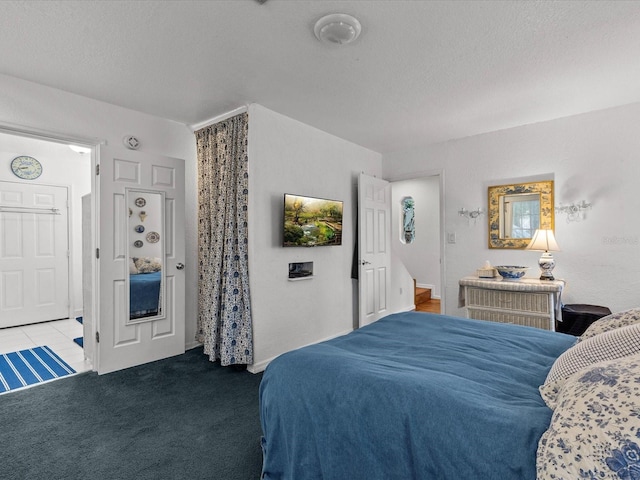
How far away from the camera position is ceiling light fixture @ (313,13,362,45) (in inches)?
77.9

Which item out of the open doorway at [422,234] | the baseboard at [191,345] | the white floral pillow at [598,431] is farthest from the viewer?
the open doorway at [422,234]

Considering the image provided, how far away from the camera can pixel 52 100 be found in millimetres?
2910

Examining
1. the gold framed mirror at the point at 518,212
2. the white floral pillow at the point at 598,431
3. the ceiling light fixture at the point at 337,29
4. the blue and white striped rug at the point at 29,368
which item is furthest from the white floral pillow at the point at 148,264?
the gold framed mirror at the point at 518,212

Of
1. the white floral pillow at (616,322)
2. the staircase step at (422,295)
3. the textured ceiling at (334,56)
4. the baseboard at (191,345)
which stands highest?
the textured ceiling at (334,56)

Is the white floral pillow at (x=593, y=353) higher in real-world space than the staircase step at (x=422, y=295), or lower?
higher

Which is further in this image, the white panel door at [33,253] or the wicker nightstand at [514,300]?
the white panel door at [33,253]

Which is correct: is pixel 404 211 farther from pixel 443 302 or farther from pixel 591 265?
pixel 591 265

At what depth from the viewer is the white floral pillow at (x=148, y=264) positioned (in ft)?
11.0

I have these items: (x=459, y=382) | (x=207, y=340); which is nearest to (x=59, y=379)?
(x=207, y=340)

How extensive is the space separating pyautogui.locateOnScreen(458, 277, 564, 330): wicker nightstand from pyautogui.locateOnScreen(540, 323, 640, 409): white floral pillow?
2338mm

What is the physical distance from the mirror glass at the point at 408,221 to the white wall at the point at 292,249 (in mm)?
2840

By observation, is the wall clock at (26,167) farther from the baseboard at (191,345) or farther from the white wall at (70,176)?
the baseboard at (191,345)

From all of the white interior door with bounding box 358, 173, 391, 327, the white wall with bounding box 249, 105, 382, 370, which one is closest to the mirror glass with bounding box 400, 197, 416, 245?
the white interior door with bounding box 358, 173, 391, 327

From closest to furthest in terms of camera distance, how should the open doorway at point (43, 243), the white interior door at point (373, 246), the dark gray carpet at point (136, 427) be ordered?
1. the dark gray carpet at point (136, 427)
2. the white interior door at point (373, 246)
3. the open doorway at point (43, 243)
